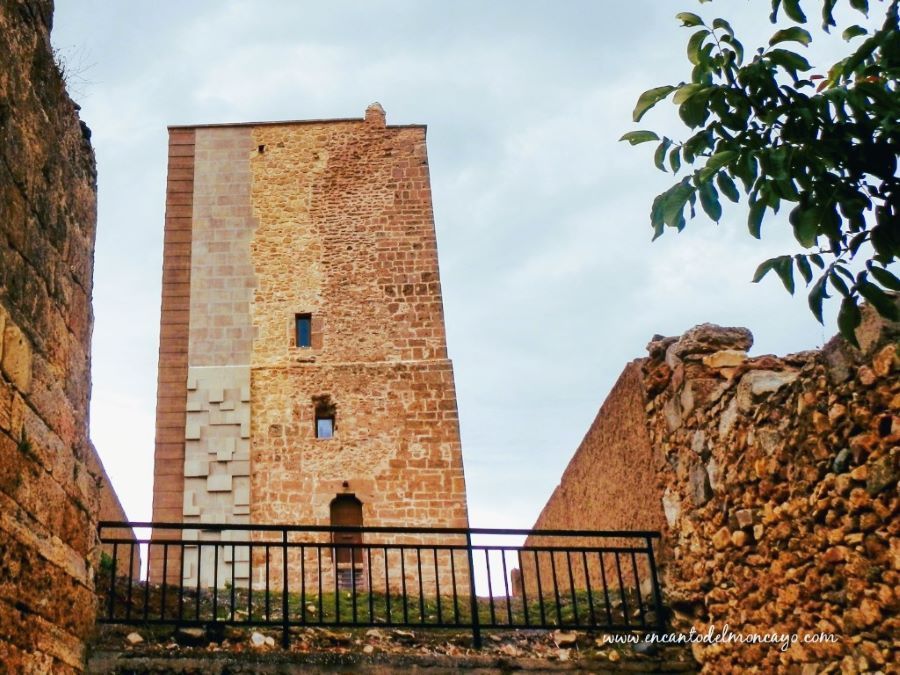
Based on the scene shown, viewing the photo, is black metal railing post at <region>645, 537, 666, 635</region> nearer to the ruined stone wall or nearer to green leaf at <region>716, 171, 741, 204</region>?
the ruined stone wall

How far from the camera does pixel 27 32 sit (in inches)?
132

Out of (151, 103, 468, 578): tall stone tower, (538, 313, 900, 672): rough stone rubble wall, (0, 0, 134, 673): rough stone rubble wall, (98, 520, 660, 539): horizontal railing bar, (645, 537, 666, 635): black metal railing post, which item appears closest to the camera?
(0, 0, 134, 673): rough stone rubble wall

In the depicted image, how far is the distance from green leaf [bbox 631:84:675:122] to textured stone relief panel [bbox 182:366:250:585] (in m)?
11.2

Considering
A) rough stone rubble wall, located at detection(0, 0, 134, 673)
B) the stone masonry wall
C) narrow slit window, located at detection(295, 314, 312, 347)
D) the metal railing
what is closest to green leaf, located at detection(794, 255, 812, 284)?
rough stone rubble wall, located at detection(0, 0, 134, 673)

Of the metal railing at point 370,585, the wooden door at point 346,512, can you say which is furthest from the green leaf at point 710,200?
the wooden door at point 346,512

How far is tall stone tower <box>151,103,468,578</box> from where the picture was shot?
539 inches

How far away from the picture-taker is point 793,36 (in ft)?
8.77

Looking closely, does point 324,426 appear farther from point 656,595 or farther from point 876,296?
point 876,296

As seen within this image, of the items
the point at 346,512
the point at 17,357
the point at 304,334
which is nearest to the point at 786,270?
the point at 17,357

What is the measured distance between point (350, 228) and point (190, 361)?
3317 mm

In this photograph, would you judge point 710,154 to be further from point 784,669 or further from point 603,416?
point 603,416

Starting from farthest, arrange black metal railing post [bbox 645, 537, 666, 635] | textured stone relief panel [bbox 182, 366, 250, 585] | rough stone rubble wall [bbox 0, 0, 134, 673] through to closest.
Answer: textured stone relief panel [bbox 182, 366, 250, 585], black metal railing post [bbox 645, 537, 666, 635], rough stone rubble wall [bbox 0, 0, 134, 673]

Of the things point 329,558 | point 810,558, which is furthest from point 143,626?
point 329,558

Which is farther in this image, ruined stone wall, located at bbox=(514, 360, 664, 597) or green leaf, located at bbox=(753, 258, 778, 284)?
ruined stone wall, located at bbox=(514, 360, 664, 597)
